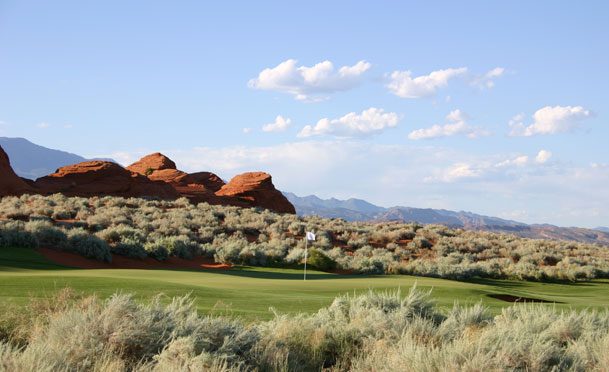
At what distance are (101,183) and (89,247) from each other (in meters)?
36.6

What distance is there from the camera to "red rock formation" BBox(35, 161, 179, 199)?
2309 inches

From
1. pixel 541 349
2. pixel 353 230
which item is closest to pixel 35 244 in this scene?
pixel 541 349

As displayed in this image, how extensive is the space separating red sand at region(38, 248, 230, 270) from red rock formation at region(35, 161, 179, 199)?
3131 centimetres

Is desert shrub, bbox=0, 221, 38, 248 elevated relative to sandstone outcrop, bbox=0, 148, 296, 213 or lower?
lower

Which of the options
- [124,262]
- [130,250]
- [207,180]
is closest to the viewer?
[124,262]

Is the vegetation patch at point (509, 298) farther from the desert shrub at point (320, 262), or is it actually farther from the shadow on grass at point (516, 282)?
the desert shrub at point (320, 262)

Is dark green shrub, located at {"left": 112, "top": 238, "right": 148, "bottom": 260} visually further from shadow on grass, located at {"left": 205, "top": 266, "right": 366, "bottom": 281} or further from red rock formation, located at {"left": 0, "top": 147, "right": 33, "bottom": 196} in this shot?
red rock formation, located at {"left": 0, "top": 147, "right": 33, "bottom": 196}

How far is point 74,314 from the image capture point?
7.84 m

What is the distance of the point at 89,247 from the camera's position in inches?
1005

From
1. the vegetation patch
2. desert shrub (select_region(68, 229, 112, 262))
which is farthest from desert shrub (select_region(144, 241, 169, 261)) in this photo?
the vegetation patch

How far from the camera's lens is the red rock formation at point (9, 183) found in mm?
52531

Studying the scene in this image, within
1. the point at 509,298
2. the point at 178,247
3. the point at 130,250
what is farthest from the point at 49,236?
the point at 509,298

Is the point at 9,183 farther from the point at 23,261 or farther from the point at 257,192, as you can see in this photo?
the point at 23,261

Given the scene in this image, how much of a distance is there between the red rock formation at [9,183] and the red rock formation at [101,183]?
2.10 m
